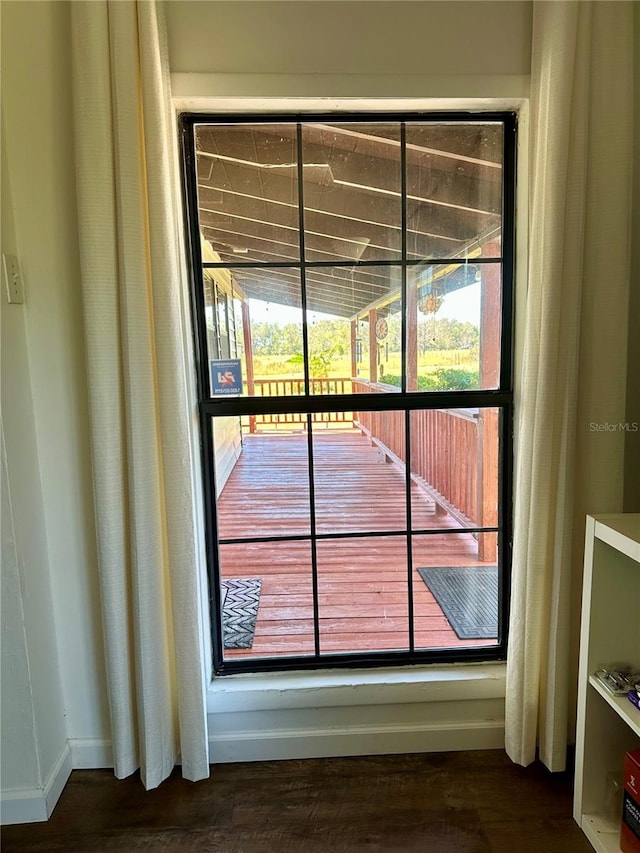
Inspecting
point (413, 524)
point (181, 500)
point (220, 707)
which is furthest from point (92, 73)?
point (220, 707)

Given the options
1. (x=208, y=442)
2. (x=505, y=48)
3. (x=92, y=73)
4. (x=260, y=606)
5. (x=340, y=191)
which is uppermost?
(x=505, y=48)

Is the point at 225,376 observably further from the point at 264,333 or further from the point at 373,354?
the point at 373,354

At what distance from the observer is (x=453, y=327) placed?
147cm

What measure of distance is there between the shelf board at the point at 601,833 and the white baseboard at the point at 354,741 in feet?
1.00

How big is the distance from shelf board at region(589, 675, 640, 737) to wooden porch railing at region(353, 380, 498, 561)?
0.49 m

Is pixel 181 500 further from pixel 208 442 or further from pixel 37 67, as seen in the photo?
pixel 37 67

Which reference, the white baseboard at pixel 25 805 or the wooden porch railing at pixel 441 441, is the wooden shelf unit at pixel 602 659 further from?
the white baseboard at pixel 25 805

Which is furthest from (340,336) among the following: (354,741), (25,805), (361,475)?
(25,805)

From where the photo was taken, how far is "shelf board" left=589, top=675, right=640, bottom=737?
1.04 m

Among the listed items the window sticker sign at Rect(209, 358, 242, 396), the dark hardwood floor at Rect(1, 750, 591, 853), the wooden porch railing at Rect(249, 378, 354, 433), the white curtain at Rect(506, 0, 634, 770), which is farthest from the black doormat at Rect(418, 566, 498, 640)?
the window sticker sign at Rect(209, 358, 242, 396)

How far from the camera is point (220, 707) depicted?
4.72 feet

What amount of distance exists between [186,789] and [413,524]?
3.48 feet

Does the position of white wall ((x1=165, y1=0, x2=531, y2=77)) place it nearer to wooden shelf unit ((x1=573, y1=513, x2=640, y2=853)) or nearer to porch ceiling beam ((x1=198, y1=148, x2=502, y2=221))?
porch ceiling beam ((x1=198, y1=148, x2=502, y2=221))

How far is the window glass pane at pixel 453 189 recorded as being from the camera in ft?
4.61
